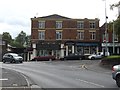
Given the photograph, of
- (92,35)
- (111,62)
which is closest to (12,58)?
(111,62)

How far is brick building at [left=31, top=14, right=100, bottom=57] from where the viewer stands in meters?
78.6

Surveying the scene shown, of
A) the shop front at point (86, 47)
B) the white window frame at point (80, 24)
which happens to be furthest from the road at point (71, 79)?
the white window frame at point (80, 24)

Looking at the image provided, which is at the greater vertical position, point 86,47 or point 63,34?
point 63,34

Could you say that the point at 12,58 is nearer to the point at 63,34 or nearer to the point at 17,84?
the point at 63,34

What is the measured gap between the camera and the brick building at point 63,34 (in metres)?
78.6

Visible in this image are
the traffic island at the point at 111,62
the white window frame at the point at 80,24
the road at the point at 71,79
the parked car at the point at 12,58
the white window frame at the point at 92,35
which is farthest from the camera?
the white window frame at the point at 92,35

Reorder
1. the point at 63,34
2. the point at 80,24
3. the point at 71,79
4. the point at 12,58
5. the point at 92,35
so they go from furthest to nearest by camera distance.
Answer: the point at 92,35 < the point at 80,24 < the point at 63,34 < the point at 12,58 < the point at 71,79

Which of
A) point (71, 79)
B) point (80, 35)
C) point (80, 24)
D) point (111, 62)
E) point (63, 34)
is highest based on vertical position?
point (80, 24)

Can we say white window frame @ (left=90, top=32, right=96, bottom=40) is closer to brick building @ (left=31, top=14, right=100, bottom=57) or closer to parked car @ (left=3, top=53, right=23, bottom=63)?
brick building @ (left=31, top=14, right=100, bottom=57)

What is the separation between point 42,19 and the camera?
259 ft

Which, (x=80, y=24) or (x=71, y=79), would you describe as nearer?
(x=71, y=79)

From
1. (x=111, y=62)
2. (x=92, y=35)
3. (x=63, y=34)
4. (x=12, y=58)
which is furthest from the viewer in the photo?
(x=92, y=35)

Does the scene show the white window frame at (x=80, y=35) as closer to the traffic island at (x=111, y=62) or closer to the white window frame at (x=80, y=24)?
the white window frame at (x=80, y=24)

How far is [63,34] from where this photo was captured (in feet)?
259
